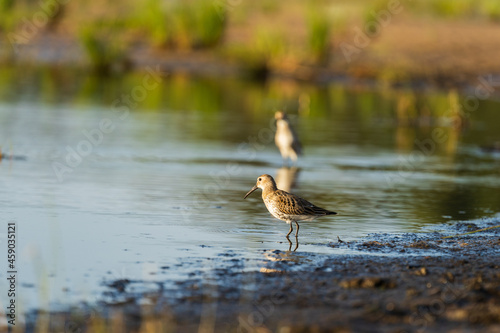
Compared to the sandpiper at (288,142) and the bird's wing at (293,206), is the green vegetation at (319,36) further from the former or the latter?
the bird's wing at (293,206)

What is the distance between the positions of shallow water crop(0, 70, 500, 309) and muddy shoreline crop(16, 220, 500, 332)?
1.24 feet

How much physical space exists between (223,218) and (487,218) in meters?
3.38

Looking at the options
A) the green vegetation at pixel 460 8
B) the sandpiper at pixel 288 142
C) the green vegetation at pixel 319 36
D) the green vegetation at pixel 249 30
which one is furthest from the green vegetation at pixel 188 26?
the sandpiper at pixel 288 142

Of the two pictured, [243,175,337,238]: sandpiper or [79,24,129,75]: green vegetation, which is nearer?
[243,175,337,238]: sandpiper

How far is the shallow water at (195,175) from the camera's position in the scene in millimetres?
9305

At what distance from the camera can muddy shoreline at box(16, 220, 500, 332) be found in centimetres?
691

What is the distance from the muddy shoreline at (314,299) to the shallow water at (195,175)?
0.38 metres

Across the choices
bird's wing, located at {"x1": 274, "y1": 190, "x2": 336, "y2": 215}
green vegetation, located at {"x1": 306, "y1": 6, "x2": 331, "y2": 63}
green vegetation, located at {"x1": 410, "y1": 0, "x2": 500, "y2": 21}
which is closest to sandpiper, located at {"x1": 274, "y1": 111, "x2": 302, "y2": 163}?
bird's wing, located at {"x1": 274, "y1": 190, "x2": 336, "y2": 215}

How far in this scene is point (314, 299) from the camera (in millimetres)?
7641

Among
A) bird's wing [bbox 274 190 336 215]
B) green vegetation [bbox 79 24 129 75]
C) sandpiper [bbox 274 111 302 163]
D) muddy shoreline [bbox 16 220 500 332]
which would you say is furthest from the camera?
green vegetation [bbox 79 24 129 75]

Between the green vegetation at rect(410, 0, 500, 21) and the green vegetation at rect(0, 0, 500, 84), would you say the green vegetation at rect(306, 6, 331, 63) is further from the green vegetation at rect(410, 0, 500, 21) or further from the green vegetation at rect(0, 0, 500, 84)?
the green vegetation at rect(410, 0, 500, 21)

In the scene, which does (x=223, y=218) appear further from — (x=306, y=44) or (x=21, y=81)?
(x=306, y=44)

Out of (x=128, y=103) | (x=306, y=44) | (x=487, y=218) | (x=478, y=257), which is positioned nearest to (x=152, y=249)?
(x=478, y=257)

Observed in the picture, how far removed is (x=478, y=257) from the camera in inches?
374
